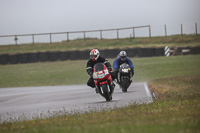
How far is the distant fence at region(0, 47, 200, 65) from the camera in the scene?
1699 inches

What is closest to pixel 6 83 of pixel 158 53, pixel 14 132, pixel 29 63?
pixel 29 63

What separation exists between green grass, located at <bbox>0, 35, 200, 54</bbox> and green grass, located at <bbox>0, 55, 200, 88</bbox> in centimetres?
775

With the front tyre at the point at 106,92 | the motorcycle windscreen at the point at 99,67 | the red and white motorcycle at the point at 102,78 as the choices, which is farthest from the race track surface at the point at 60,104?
the motorcycle windscreen at the point at 99,67

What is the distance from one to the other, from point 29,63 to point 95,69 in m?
31.5

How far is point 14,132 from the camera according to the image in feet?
25.9

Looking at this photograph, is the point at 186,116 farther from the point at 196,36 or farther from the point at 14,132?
the point at 196,36

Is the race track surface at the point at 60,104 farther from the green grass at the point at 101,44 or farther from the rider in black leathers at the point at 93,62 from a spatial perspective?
the green grass at the point at 101,44

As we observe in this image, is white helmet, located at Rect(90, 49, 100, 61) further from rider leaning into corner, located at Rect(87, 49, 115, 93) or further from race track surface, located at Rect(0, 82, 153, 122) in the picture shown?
race track surface, located at Rect(0, 82, 153, 122)

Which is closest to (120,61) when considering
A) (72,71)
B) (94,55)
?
(94,55)

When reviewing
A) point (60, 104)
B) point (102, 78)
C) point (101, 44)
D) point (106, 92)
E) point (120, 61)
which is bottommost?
point (60, 104)

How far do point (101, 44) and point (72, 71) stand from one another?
16.8 m

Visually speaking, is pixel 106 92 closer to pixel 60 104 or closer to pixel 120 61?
pixel 60 104

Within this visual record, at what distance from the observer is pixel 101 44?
5481 centimetres

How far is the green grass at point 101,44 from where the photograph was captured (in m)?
51.1
